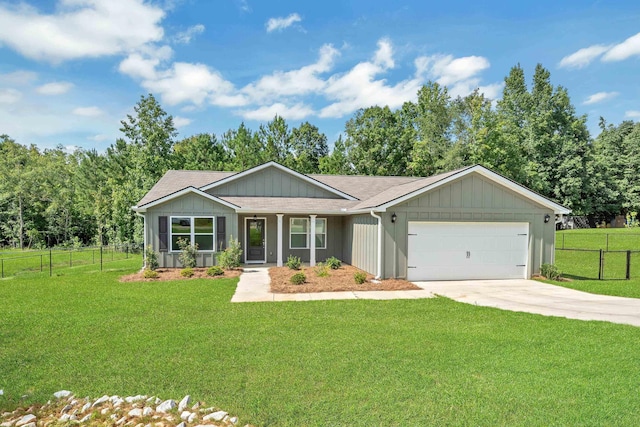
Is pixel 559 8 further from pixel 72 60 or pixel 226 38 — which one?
pixel 72 60

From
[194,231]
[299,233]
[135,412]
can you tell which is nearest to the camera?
[135,412]

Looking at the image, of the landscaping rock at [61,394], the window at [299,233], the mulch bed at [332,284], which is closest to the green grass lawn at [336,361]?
the landscaping rock at [61,394]

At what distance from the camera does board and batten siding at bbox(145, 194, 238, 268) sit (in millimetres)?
13750

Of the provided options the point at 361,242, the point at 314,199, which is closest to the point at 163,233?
the point at 314,199

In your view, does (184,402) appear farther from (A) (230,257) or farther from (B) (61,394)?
(A) (230,257)

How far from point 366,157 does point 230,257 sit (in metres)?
20.5

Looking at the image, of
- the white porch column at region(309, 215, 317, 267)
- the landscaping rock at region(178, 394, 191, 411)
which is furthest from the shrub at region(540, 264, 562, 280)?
the landscaping rock at region(178, 394, 191, 411)

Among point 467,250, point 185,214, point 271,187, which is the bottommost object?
point 467,250

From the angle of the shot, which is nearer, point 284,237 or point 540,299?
point 540,299

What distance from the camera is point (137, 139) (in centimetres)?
2853

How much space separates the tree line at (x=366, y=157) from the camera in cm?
2836

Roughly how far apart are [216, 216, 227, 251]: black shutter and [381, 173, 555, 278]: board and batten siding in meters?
6.42

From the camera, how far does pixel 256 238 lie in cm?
1611

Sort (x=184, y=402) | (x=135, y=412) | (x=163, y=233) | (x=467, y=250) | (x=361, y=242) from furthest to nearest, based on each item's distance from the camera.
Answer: (x=163, y=233)
(x=361, y=242)
(x=467, y=250)
(x=184, y=402)
(x=135, y=412)
